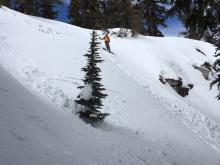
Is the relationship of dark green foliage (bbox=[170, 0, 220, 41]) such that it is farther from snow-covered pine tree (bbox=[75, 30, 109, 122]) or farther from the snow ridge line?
the snow ridge line

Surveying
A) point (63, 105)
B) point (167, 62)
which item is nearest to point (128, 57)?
point (167, 62)

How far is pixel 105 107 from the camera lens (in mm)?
16328

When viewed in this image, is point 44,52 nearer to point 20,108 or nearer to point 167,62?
point 20,108

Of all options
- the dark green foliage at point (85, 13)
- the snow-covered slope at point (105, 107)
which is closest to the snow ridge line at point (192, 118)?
the snow-covered slope at point (105, 107)

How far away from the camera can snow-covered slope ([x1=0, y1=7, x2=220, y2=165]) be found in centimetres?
905

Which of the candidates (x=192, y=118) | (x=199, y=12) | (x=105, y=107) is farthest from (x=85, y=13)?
(x=199, y=12)

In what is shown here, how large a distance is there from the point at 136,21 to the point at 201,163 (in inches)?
869

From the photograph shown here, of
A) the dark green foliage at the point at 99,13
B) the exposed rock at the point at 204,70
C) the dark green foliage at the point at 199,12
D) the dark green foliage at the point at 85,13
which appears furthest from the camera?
the dark green foliage at the point at 85,13

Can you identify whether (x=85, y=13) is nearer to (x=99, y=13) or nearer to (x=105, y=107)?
(x=99, y=13)

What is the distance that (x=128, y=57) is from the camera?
96.0 feet

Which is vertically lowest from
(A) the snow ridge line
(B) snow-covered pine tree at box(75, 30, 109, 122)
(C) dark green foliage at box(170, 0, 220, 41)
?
(A) the snow ridge line

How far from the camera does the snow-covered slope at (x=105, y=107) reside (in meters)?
9.05

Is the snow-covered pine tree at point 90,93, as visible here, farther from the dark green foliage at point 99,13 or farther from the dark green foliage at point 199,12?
the dark green foliage at point 99,13

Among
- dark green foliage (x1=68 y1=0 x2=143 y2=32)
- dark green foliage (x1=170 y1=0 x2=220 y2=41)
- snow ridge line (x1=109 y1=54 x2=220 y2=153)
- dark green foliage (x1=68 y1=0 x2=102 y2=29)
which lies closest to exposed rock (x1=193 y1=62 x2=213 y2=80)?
snow ridge line (x1=109 y1=54 x2=220 y2=153)
